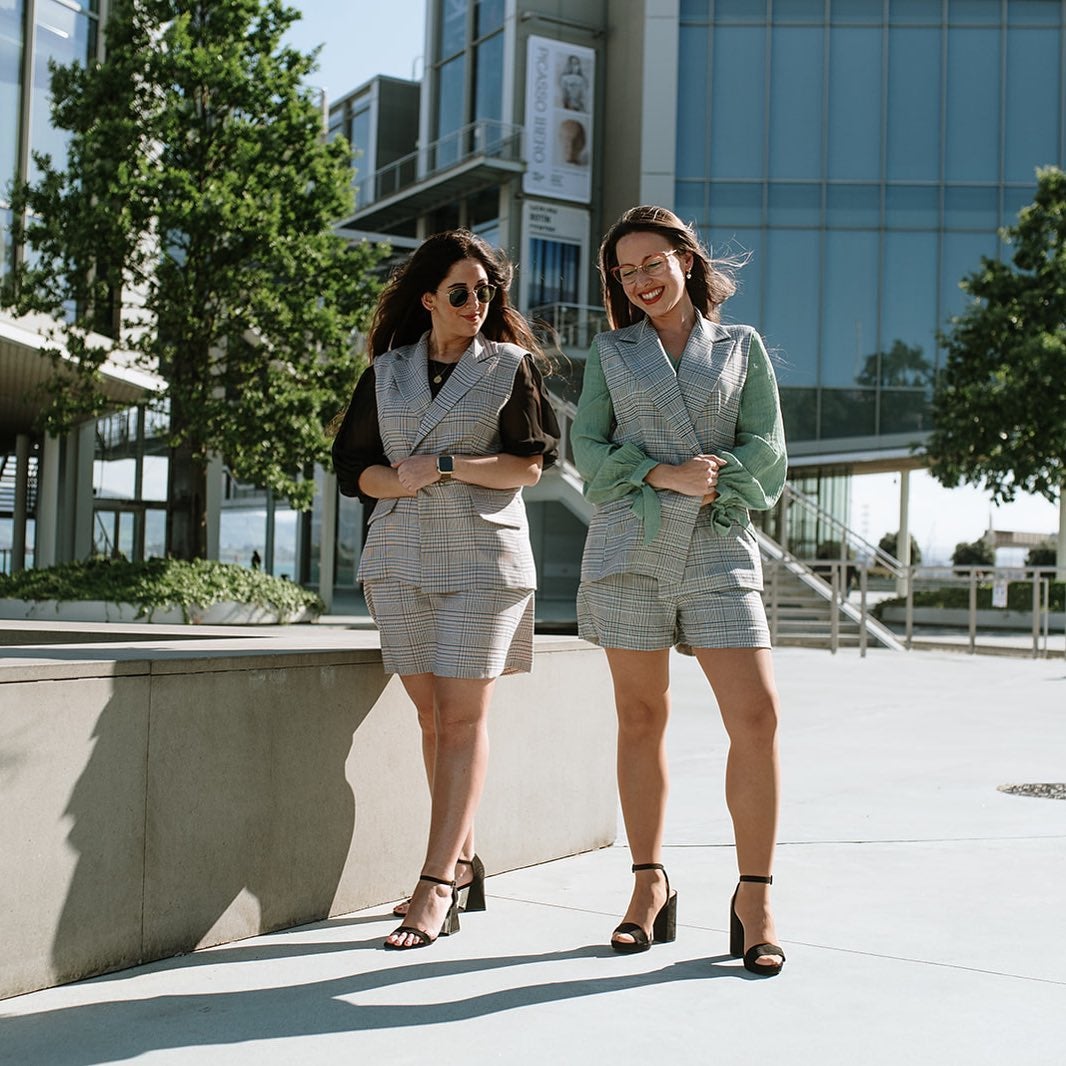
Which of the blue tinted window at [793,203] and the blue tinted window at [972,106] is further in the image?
the blue tinted window at [793,203]

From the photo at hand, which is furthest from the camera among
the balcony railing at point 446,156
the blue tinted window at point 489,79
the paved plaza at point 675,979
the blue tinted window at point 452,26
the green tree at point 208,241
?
the blue tinted window at point 452,26

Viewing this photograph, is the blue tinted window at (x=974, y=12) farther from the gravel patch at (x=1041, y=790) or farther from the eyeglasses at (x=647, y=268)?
the eyeglasses at (x=647, y=268)

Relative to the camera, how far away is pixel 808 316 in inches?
1203

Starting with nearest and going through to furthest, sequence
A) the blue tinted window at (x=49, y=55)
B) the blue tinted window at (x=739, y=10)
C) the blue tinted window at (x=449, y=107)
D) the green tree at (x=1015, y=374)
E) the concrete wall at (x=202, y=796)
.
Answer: the concrete wall at (x=202, y=796) < the blue tinted window at (x=49, y=55) < the green tree at (x=1015, y=374) < the blue tinted window at (x=739, y=10) < the blue tinted window at (x=449, y=107)

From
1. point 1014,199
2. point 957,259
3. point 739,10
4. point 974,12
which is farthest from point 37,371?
point 974,12

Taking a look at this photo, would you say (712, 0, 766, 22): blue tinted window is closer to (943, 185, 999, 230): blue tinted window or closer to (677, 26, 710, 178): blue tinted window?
Result: (677, 26, 710, 178): blue tinted window

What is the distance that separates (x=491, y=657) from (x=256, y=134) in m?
13.6

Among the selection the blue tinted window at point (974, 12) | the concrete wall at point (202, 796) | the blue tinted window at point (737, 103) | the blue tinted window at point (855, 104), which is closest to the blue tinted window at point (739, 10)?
the blue tinted window at point (737, 103)

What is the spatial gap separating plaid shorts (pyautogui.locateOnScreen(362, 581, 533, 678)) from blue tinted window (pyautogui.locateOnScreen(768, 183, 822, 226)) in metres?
28.7

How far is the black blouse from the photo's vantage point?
3.42 meters

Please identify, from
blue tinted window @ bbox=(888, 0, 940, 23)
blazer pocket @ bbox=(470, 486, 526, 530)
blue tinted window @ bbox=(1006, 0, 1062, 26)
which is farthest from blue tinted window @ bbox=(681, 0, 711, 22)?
blazer pocket @ bbox=(470, 486, 526, 530)

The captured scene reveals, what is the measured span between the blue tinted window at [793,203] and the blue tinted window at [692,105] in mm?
1783

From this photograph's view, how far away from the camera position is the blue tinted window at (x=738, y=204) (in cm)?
3066

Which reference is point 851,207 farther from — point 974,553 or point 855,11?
point 974,553
